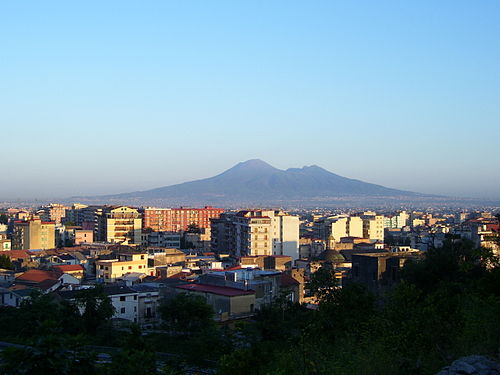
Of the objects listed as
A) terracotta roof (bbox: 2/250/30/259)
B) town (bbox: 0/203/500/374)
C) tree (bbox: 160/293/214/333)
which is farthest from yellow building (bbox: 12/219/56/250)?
tree (bbox: 160/293/214/333)

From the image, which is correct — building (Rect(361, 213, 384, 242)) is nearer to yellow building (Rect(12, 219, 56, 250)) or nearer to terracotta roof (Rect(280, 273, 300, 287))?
yellow building (Rect(12, 219, 56, 250))

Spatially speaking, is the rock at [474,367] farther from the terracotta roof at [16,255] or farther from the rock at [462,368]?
the terracotta roof at [16,255]

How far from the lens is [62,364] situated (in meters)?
6.96

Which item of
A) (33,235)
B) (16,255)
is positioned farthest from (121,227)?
(16,255)

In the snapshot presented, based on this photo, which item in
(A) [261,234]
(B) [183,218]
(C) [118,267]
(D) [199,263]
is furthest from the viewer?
(B) [183,218]

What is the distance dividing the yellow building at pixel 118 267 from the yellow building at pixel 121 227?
2132 cm

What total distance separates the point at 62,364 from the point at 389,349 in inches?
215

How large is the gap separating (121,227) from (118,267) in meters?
23.7

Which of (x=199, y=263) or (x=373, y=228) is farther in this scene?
(x=373, y=228)

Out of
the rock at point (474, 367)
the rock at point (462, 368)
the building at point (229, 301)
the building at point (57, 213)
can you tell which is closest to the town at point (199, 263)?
the building at point (229, 301)

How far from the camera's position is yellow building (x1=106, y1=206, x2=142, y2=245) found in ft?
179

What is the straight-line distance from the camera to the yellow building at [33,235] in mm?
48094

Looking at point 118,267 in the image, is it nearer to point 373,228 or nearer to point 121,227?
point 121,227

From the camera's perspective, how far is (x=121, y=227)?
55.4m
